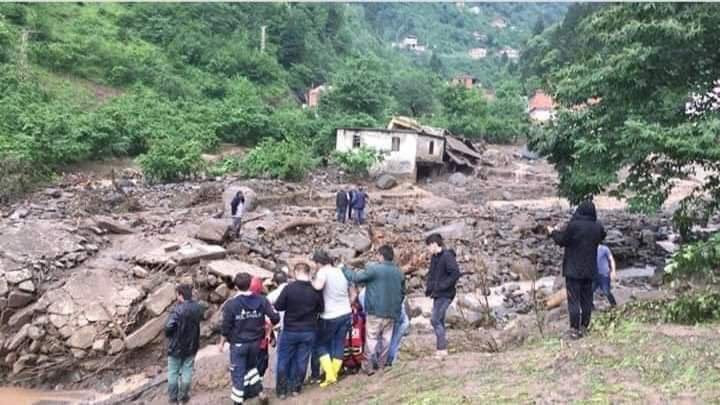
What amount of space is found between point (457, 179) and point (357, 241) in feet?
72.4

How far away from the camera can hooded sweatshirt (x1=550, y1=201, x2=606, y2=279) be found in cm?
846

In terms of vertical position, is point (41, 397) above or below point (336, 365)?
below

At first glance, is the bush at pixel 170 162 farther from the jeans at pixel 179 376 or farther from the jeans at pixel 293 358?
the jeans at pixel 293 358

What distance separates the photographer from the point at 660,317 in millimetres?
9312

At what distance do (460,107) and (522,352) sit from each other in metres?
55.7

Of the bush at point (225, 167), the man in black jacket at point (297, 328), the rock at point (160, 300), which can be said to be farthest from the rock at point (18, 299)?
the bush at point (225, 167)

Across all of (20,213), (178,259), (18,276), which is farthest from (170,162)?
(18,276)

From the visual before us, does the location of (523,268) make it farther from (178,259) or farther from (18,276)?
(18,276)

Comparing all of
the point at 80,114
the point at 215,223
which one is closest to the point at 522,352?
the point at 215,223

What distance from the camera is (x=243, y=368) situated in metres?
8.00

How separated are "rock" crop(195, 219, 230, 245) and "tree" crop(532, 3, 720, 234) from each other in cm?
947

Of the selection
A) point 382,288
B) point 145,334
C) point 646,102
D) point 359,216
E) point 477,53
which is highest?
point 477,53

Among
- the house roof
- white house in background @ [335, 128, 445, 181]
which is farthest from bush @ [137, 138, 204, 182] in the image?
the house roof

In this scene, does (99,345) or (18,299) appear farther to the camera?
(18,299)
